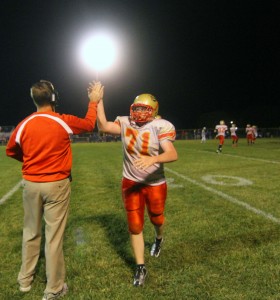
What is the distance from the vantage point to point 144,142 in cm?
389

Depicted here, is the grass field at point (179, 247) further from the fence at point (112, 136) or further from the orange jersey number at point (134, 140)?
the fence at point (112, 136)

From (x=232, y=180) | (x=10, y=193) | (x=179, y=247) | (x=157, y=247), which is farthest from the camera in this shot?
(x=232, y=180)

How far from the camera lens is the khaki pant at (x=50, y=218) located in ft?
11.4

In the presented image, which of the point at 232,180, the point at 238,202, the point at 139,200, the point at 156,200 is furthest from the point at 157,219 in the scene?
the point at 232,180

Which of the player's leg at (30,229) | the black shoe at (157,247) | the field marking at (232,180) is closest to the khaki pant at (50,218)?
the player's leg at (30,229)

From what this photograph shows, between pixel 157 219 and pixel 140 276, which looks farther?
pixel 157 219

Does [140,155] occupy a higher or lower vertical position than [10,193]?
higher

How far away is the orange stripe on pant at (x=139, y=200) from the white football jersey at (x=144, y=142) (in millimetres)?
71

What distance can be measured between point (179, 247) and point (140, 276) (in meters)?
A: 1.20

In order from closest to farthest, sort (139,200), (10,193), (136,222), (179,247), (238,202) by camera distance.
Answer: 1. (136,222)
2. (139,200)
3. (179,247)
4. (238,202)
5. (10,193)

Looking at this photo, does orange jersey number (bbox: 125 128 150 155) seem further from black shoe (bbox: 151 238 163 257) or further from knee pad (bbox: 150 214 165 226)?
black shoe (bbox: 151 238 163 257)

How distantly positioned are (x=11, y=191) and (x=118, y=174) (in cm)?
402

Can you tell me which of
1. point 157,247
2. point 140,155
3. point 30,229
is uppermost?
point 140,155

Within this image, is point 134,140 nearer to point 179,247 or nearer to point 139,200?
point 139,200
